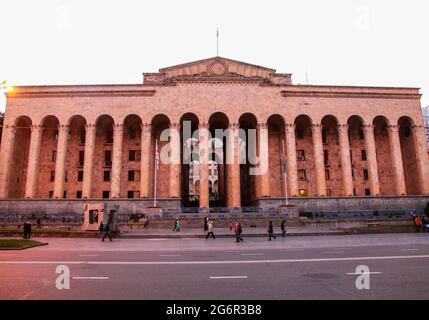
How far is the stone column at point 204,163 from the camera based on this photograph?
4276 cm

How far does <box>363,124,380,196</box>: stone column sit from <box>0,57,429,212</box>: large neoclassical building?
147 millimetres

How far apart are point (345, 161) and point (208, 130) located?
20570 millimetres

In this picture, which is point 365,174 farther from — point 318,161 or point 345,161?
point 318,161

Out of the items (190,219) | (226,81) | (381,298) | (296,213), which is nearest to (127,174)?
(190,219)

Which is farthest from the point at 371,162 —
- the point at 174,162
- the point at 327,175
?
the point at 174,162

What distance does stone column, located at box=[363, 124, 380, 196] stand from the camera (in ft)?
146

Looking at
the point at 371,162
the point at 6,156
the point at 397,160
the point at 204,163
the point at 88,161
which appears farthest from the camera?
the point at 397,160

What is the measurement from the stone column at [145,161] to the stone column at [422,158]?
3994 cm

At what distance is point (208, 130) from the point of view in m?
45.7

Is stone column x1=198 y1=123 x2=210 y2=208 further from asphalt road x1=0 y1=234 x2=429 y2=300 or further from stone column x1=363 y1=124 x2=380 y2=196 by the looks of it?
asphalt road x1=0 y1=234 x2=429 y2=300

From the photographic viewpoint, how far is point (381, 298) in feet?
21.8

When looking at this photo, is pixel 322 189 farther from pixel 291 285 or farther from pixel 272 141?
pixel 291 285

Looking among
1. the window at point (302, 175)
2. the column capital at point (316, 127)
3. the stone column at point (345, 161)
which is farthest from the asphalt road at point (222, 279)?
the window at point (302, 175)

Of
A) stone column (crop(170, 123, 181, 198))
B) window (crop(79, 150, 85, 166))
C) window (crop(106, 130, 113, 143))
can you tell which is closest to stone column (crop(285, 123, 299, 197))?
stone column (crop(170, 123, 181, 198))
